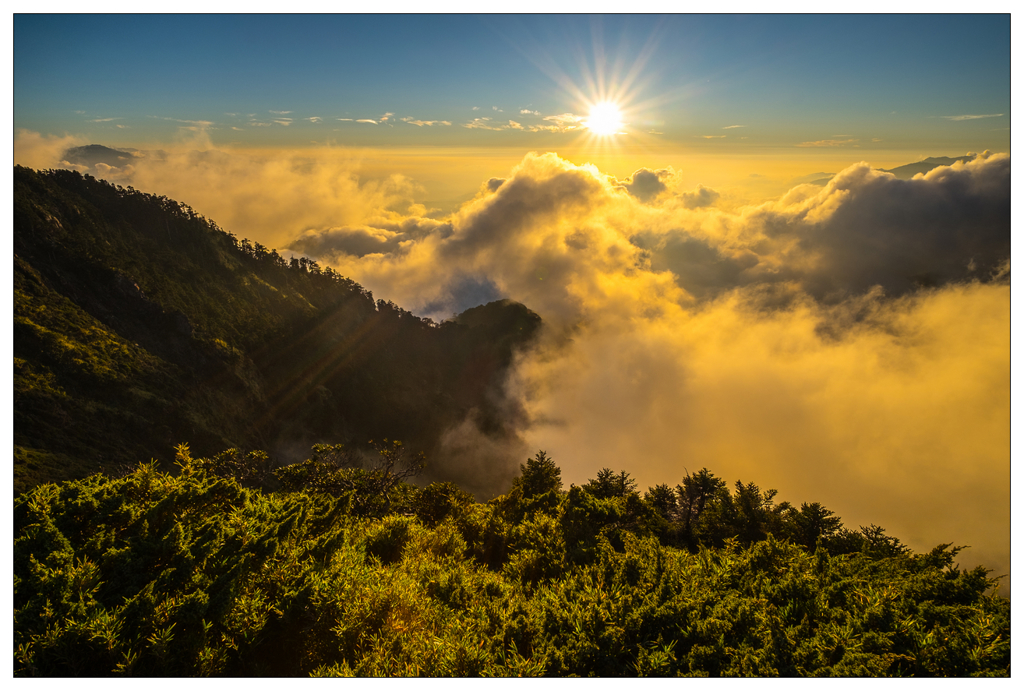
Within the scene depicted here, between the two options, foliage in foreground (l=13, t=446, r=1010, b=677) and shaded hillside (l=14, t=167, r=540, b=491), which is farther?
shaded hillside (l=14, t=167, r=540, b=491)

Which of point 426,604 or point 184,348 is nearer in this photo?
point 426,604

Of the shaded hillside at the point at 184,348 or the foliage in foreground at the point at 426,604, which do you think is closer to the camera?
the foliage in foreground at the point at 426,604

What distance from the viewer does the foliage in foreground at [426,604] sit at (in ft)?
41.5

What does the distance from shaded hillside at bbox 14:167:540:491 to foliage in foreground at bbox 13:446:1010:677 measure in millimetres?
38779

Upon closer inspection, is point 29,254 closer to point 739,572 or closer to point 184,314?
point 184,314

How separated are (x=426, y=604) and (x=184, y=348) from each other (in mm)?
87069

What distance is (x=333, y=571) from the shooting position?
18.6 m

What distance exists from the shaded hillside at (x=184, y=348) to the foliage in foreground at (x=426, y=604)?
127 feet

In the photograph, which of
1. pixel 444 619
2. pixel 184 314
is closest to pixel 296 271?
pixel 184 314

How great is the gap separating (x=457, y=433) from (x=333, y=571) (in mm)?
106669

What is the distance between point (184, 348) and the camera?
7850 cm

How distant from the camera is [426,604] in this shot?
673 inches

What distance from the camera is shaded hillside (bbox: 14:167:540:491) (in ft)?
185

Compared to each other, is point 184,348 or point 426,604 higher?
point 426,604
